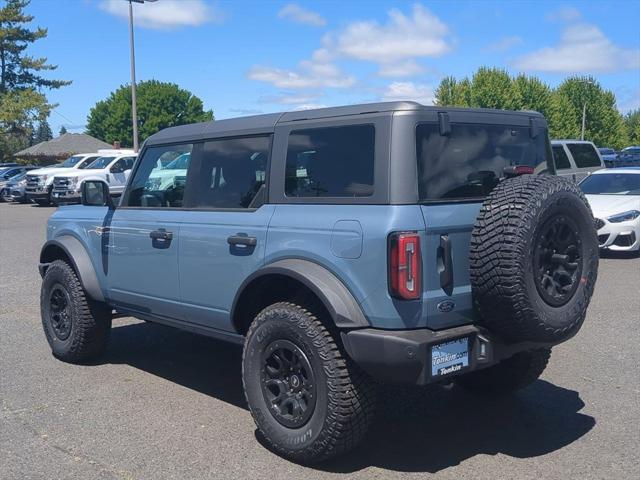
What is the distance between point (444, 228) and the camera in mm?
3850

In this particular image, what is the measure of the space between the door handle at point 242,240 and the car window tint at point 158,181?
0.81 meters

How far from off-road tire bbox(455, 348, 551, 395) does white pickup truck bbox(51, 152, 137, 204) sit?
21240 millimetres

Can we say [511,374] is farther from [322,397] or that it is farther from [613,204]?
[613,204]

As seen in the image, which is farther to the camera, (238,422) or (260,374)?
(238,422)

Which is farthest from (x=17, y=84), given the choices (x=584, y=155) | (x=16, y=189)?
(x=584, y=155)

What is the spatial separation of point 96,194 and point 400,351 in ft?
11.2

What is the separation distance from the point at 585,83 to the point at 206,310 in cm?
8496

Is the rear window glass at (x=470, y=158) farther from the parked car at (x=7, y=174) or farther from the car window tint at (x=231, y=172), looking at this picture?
the parked car at (x=7, y=174)

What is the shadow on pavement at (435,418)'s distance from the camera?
427 centimetres

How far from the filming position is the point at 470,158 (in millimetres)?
4246

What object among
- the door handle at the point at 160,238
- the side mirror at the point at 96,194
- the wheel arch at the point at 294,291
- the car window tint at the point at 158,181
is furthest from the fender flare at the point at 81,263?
the wheel arch at the point at 294,291

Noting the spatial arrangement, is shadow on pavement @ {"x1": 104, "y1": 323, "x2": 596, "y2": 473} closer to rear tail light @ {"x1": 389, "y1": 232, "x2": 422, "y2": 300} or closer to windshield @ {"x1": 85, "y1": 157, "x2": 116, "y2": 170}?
rear tail light @ {"x1": 389, "y1": 232, "x2": 422, "y2": 300}

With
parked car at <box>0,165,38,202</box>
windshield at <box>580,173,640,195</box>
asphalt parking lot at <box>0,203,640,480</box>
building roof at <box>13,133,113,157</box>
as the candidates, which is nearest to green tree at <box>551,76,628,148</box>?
building roof at <box>13,133,113,157</box>

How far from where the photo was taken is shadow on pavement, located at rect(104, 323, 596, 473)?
14.0ft
